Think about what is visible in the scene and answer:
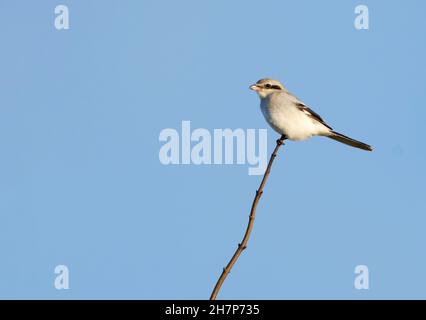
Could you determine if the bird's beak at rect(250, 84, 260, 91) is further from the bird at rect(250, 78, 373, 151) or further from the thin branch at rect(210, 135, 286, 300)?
the thin branch at rect(210, 135, 286, 300)

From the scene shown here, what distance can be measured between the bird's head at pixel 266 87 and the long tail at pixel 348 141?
88 centimetres

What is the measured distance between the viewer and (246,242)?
3.50 m

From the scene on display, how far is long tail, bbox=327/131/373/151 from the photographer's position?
25.2 ft

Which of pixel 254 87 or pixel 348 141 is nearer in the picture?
pixel 348 141

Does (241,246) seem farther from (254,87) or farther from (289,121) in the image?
(254,87)

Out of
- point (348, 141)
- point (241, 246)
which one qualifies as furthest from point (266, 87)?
point (241, 246)

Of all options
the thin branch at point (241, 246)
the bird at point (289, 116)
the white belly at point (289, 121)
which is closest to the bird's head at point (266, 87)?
the bird at point (289, 116)

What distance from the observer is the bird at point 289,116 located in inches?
314

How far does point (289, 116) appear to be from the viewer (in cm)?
802

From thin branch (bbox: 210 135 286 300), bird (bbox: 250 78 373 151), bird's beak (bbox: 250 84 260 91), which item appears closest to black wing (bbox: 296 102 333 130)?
bird (bbox: 250 78 373 151)

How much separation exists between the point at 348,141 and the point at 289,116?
0.76 m
